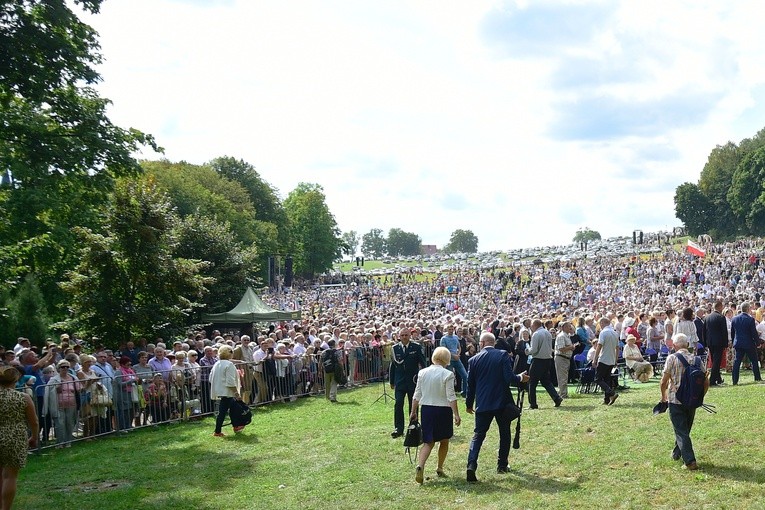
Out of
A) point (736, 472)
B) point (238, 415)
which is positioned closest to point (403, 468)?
point (736, 472)

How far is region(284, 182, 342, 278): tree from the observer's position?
9981cm

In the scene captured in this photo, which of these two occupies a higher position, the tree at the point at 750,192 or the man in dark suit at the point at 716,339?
the tree at the point at 750,192

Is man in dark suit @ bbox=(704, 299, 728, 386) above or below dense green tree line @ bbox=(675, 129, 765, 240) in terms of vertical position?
below

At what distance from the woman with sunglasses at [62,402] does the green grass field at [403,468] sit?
35 cm

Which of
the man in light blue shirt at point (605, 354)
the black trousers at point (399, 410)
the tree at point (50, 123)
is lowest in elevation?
the black trousers at point (399, 410)

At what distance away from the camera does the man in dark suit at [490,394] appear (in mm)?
9555

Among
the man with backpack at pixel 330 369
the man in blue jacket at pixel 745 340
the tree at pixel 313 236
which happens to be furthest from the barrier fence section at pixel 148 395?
the tree at pixel 313 236

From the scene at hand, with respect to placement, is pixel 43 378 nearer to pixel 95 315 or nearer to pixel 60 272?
pixel 95 315

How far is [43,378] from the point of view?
13.6 metres

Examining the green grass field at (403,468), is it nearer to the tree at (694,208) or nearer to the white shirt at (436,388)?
the white shirt at (436,388)

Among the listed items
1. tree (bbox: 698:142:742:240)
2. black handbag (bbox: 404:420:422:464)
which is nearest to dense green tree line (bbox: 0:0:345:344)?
black handbag (bbox: 404:420:422:464)

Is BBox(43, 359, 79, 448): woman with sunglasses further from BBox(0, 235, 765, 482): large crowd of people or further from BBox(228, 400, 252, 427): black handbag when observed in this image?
BBox(228, 400, 252, 427): black handbag

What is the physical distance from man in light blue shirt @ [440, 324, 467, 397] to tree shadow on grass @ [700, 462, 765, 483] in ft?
25.6

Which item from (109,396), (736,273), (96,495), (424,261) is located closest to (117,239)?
(109,396)
